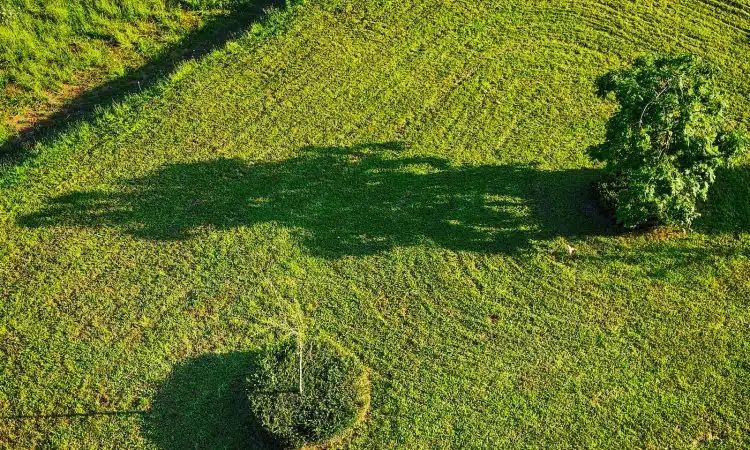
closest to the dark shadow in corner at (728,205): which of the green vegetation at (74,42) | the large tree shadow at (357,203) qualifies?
the large tree shadow at (357,203)

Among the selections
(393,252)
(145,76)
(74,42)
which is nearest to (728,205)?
(393,252)

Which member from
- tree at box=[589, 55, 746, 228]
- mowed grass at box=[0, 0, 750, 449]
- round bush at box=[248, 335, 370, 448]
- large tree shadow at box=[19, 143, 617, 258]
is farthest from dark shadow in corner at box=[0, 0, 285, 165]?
tree at box=[589, 55, 746, 228]

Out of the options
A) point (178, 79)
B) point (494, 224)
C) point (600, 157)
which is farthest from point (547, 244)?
point (178, 79)

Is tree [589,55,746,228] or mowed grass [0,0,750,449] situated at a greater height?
tree [589,55,746,228]

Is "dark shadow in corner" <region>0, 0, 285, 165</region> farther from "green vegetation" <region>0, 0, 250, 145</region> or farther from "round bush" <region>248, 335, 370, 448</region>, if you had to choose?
"round bush" <region>248, 335, 370, 448</region>

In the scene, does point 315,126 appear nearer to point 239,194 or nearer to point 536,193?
point 239,194

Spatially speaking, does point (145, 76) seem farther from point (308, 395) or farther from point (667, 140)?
point (667, 140)
